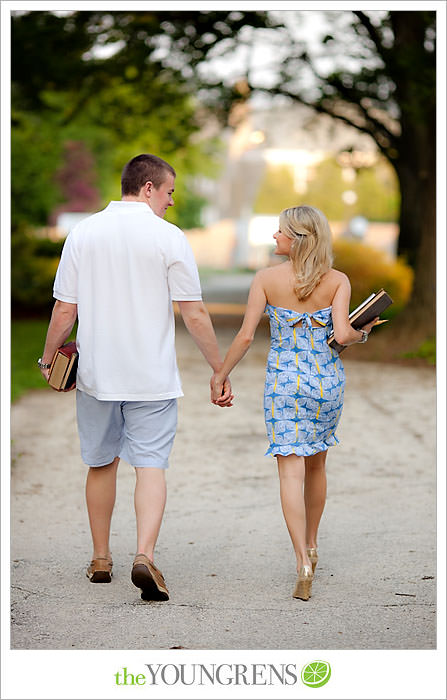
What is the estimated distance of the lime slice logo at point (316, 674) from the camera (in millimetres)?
3604

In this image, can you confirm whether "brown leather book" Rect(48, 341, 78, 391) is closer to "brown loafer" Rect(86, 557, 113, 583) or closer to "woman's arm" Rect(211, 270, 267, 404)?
"woman's arm" Rect(211, 270, 267, 404)

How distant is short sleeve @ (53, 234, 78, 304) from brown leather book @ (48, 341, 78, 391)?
23 cm

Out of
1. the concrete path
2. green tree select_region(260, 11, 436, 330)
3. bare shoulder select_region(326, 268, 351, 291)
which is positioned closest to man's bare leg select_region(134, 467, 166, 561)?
the concrete path

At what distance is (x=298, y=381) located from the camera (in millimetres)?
4754

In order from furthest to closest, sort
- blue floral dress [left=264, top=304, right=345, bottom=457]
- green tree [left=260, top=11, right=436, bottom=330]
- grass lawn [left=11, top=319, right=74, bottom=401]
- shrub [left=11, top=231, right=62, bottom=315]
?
shrub [left=11, top=231, right=62, bottom=315], green tree [left=260, top=11, right=436, bottom=330], grass lawn [left=11, top=319, right=74, bottom=401], blue floral dress [left=264, top=304, right=345, bottom=457]

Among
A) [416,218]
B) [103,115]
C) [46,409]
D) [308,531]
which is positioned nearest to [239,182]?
[103,115]

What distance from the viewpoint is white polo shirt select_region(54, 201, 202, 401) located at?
181 inches

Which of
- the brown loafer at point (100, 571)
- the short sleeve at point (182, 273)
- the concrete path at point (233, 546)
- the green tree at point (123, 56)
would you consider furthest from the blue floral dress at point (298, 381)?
the green tree at point (123, 56)

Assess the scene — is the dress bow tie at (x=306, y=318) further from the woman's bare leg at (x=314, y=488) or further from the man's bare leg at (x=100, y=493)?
the man's bare leg at (x=100, y=493)

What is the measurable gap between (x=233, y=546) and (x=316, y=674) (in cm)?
218

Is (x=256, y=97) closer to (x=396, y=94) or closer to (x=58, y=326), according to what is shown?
(x=396, y=94)

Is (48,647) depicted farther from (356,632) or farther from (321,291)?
(321,291)

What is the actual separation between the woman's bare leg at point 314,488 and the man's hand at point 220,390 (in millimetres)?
516

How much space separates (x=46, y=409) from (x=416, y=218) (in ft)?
31.4
